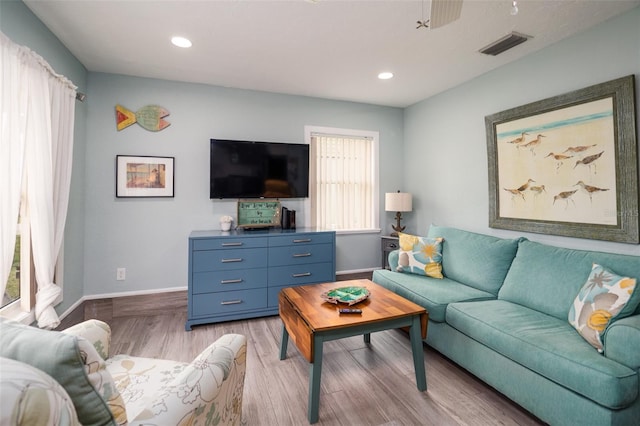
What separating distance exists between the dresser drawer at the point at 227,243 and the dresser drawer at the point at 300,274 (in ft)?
1.04

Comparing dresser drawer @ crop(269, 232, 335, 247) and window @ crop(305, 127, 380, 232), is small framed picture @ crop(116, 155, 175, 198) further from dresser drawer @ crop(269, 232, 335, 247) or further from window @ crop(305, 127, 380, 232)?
window @ crop(305, 127, 380, 232)

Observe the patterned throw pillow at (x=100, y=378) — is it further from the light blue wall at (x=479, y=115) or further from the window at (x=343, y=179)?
the window at (x=343, y=179)

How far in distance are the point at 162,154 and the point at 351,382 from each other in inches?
116

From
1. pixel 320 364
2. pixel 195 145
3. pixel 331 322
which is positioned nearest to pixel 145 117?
pixel 195 145

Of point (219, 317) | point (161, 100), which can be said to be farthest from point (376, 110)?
point (219, 317)

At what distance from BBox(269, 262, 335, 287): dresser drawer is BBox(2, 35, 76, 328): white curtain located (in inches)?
70.5

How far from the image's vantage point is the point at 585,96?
2338mm

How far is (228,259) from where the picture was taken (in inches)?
120

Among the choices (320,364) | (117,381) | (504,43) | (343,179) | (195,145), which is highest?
(504,43)

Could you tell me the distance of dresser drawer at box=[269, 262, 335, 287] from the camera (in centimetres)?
324

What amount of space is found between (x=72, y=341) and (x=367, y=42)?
271 centimetres

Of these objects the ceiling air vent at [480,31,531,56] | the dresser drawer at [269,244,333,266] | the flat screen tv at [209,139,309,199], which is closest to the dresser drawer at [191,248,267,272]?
the dresser drawer at [269,244,333,266]

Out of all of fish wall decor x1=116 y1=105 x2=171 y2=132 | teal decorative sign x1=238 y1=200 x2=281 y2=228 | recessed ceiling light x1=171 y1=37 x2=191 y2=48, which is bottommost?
teal decorative sign x1=238 y1=200 x2=281 y2=228

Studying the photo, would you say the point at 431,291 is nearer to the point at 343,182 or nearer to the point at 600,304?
the point at 600,304
